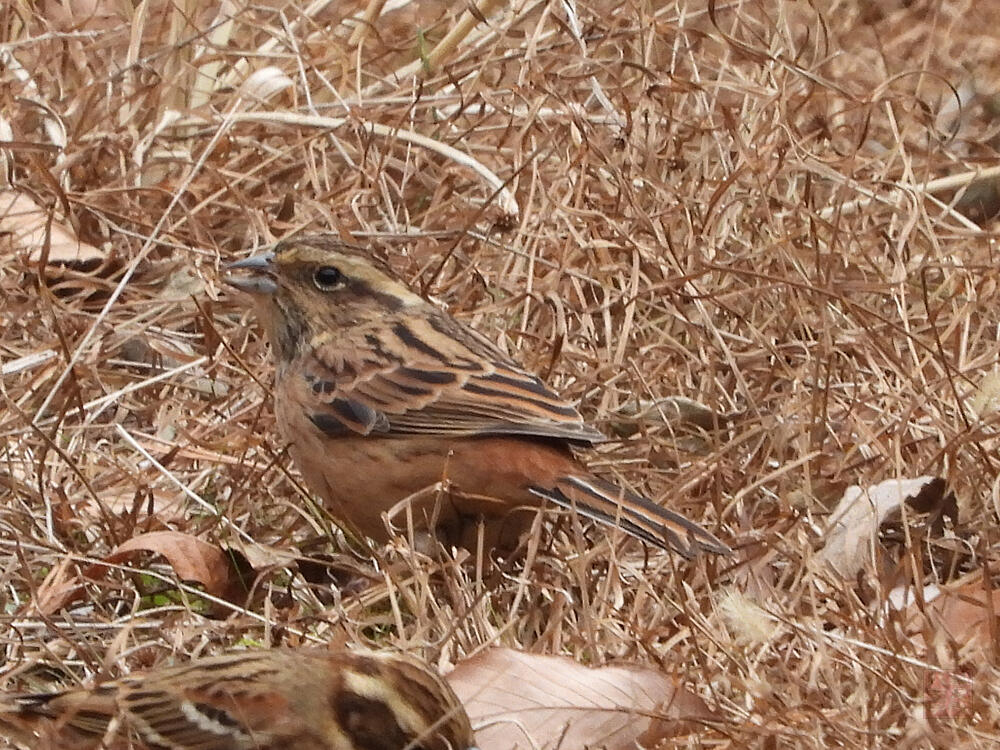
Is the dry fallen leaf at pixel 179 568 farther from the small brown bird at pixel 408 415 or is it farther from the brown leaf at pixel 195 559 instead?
the small brown bird at pixel 408 415

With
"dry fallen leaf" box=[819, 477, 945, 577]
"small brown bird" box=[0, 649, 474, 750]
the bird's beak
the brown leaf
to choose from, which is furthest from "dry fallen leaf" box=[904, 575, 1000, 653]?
the bird's beak

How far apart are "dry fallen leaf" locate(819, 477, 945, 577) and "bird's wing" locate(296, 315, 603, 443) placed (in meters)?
0.60

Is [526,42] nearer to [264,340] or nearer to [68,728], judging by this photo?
[264,340]

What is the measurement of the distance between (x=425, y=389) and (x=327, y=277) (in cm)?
45

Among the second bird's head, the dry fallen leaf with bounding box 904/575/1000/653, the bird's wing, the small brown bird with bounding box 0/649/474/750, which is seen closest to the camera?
the small brown bird with bounding box 0/649/474/750

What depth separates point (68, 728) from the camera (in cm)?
317

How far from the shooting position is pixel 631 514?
4152 mm

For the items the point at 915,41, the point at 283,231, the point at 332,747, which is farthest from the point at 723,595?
the point at 915,41

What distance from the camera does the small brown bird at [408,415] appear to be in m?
4.35

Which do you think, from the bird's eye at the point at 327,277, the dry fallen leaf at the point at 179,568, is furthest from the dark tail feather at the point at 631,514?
the bird's eye at the point at 327,277

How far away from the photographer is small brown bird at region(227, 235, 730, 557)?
14.3ft

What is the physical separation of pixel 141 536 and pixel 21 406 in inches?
37.9

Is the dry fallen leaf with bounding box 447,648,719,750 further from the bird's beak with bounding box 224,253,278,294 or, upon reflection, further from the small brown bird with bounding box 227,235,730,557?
the bird's beak with bounding box 224,253,278,294

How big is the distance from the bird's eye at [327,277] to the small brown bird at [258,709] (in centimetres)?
170
